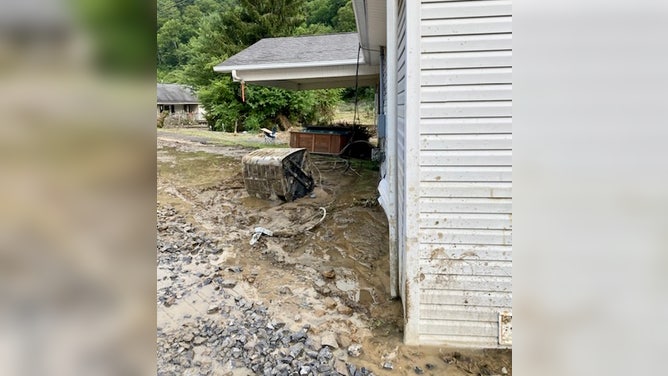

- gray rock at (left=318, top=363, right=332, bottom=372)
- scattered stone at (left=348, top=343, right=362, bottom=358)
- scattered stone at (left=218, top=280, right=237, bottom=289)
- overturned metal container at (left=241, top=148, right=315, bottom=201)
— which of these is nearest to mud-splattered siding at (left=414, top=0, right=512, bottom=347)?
scattered stone at (left=348, top=343, right=362, bottom=358)

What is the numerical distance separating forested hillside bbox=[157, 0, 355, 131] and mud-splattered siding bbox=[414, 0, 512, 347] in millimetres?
18088

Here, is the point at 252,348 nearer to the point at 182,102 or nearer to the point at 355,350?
the point at 355,350

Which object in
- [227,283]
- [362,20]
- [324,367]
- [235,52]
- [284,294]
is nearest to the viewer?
[324,367]

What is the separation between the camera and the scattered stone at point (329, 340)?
3.15 metres

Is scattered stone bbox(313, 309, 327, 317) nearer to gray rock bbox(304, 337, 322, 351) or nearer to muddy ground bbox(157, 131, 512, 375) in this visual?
muddy ground bbox(157, 131, 512, 375)

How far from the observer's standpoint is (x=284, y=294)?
4066mm

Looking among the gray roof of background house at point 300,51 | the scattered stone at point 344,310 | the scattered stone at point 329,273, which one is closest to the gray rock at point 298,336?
the scattered stone at point 344,310

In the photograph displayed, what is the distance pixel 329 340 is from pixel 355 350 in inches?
8.8
